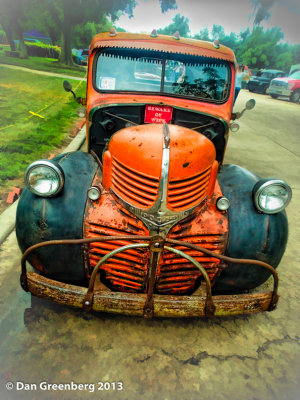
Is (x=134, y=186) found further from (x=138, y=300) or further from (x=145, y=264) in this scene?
(x=138, y=300)

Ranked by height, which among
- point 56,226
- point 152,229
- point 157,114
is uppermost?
point 157,114

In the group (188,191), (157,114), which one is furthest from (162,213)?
(157,114)

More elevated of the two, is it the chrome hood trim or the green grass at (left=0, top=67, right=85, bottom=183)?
the chrome hood trim

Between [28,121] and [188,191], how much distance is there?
20.0 feet

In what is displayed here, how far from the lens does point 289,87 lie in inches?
708

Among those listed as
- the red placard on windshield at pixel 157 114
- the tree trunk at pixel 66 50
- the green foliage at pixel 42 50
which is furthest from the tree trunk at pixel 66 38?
the red placard on windshield at pixel 157 114

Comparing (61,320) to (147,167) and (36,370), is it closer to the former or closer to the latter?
(36,370)

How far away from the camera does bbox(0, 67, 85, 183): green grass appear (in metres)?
4.79

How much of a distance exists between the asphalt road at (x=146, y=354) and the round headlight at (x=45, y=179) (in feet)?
→ 3.37

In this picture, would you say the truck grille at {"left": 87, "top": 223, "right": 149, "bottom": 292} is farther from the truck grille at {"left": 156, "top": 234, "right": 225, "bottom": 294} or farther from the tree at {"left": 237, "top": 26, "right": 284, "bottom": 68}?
the tree at {"left": 237, "top": 26, "right": 284, "bottom": 68}

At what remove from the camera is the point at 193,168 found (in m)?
2.00

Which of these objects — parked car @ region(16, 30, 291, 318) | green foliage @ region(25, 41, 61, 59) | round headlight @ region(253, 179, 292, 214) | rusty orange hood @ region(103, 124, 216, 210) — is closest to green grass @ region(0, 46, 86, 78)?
green foliage @ region(25, 41, 61, 59)

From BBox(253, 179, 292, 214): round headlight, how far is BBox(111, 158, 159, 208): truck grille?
78 cm

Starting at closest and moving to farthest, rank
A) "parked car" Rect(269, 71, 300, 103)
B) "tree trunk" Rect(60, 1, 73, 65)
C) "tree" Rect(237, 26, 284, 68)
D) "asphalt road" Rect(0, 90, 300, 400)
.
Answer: "asphalt road" Rect(0, 90, 300, 400) < "parked car" Rect(269, 71, 300, 103) < "tree trunk" Rect(60, 1, 73, 65) < "tree" Rect(237, 26, 284, 68)
